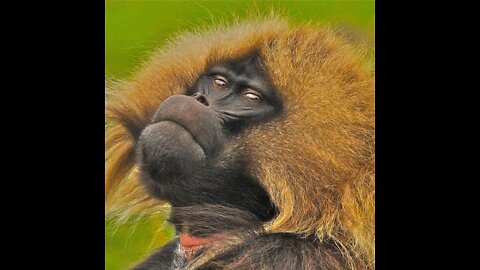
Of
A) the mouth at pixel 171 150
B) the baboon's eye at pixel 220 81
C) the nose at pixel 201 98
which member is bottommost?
the mouth at pixel 171 150

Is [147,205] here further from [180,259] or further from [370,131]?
[370,131]

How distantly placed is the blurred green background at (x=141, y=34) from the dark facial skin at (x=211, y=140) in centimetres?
21

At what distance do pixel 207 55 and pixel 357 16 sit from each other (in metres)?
0.56

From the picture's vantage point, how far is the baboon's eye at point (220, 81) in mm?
2898

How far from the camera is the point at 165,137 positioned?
278cm

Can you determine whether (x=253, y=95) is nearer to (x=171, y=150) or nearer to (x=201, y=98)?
(x=201, y=98)

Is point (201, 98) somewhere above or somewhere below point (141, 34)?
below

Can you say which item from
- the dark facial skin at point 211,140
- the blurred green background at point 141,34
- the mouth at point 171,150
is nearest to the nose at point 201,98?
the dark facial skin at point 211,140

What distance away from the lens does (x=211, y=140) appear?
111 inches

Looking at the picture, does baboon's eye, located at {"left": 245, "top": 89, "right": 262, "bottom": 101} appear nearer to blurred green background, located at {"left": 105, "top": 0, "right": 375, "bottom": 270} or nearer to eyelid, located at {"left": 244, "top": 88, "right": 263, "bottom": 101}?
eyelid, located at {"left": 244, "top": 88, "right": 263, "bottom": 101}

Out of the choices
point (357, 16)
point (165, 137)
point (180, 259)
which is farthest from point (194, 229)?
point (357, 16)

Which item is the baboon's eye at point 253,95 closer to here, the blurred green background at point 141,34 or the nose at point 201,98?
the nose at point 201,98

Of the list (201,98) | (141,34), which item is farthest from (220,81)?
(141,34)

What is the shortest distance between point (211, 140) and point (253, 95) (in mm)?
221
